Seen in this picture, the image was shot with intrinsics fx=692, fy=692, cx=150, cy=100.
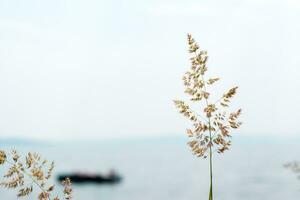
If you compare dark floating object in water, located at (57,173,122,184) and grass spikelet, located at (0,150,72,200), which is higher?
dark floating object in water, located at (57,173,122,184)

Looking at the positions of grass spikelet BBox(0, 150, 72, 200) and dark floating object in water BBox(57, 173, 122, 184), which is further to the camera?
dark floating object in water BBox(57, 173, 122, 184)

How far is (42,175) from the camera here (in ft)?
9.02

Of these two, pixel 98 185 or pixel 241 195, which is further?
pixel 98 185

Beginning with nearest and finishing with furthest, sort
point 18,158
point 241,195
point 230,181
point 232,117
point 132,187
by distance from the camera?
point 18,158 → point 232,117 → point 241,195 → point 132,187 → point 230,181

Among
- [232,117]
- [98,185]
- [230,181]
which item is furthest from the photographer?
[230,181]

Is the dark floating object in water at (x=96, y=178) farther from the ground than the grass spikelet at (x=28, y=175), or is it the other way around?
the dark floating object in water at (x=96, y=178)

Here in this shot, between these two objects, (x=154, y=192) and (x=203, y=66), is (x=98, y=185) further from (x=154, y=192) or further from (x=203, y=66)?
(x=203, y=66)

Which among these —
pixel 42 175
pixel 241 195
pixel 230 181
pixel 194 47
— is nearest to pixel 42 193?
pixel 42 175

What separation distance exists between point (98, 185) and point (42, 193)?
435ft

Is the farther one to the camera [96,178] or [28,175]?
[96,178]

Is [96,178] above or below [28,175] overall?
above

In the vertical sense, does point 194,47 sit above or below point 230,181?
below

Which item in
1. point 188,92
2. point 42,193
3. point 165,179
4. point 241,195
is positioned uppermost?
point 165,179

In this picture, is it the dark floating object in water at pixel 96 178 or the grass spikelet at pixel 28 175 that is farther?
the dark floating object in water at pixel 96 178
